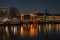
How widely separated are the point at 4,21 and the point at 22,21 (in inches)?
128

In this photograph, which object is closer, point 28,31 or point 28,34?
point 28,34

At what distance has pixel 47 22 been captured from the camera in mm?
36688

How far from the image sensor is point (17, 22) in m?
30.8

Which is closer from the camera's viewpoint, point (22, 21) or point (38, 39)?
point (38, 39)

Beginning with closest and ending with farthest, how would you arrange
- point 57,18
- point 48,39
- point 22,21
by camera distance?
1. point 48,39
2. point 22,21
3. point 57,18

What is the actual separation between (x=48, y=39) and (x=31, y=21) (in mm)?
14395

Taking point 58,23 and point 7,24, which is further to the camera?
point 58,23

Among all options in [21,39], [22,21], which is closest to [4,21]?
[22,21]

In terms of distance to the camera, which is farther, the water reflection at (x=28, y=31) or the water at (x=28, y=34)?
the water reflection at (x=28, y=31)

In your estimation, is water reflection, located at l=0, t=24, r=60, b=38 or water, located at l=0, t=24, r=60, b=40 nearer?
water, located at l=0, t=24, r=60, b=40

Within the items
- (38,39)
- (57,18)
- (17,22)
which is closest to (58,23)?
(57,18)

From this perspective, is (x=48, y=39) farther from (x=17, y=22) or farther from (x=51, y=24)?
(x=51, y=24)

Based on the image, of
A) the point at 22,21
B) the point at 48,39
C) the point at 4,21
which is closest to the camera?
the point at 48,39

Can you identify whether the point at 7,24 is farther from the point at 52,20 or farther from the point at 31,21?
the point at 52,20
